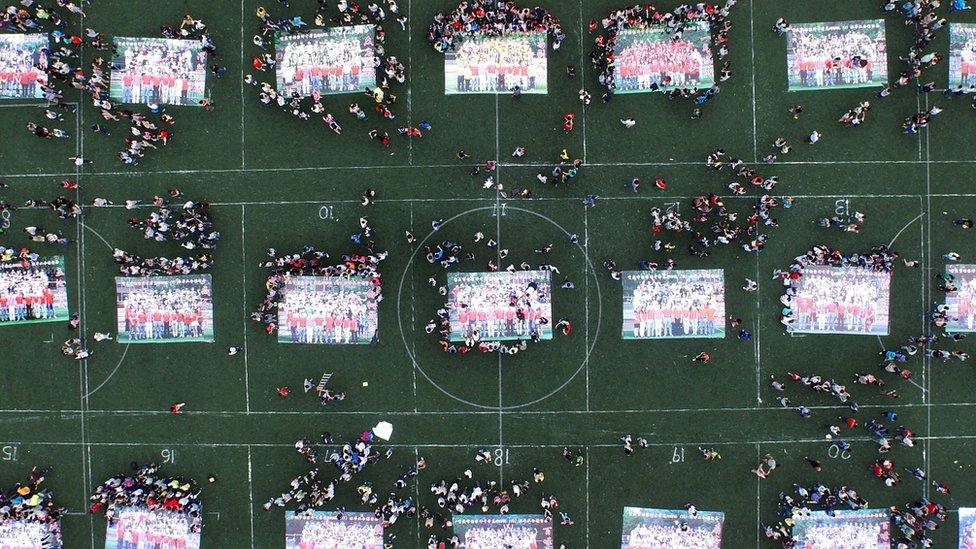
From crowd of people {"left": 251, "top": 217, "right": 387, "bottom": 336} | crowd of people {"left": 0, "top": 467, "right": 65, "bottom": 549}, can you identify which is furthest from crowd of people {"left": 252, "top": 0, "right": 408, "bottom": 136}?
crowd of people {"left": 0, "top": 467, "right": 65, "bottom": 549}

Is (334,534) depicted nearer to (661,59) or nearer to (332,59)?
(332,59)

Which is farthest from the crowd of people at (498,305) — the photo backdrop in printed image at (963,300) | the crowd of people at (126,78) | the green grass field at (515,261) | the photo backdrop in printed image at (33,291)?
the photo backdrop in printed image at (963,300)

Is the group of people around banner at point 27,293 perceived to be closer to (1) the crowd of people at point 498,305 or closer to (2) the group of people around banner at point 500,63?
(1) the crowd of people at point 498,305

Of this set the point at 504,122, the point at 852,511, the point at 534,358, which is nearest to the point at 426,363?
the point at 534,358

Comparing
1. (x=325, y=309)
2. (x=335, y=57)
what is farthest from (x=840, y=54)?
(x=325, y=309)

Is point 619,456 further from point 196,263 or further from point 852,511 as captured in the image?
point 196,263
